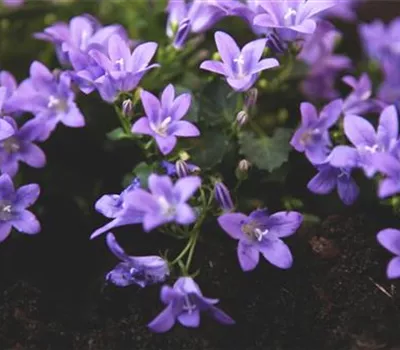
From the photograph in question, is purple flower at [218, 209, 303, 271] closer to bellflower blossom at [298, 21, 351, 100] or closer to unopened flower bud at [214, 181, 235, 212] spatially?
unopened flower bud at [214, 181, 235, 212]

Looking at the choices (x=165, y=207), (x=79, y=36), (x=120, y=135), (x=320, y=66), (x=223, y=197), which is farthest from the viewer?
(x=320, y=66)

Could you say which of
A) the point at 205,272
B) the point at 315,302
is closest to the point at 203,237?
the point at 205,272

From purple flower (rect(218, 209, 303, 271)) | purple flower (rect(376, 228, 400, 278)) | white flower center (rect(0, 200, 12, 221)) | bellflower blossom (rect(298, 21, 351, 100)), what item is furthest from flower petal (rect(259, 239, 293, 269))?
bellflower blossom (rect(298, 21, 351, 100))

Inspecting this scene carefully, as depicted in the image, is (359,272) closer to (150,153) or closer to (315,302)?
(315,302)

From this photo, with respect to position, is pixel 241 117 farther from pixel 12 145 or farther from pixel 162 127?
pixel 12 145

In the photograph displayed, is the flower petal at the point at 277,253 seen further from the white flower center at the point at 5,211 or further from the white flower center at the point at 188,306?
the white flower center at the point at 5,211

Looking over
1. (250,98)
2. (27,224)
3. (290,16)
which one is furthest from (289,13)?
(27,224)
